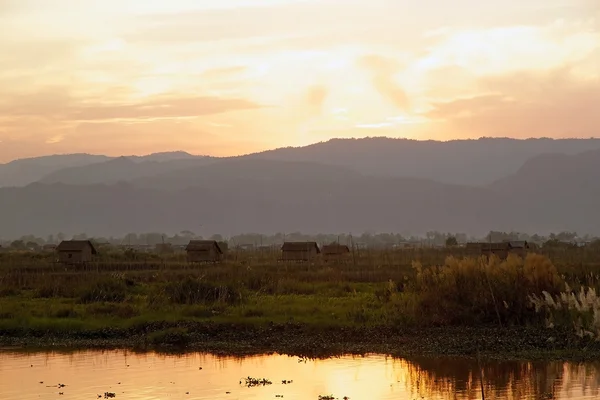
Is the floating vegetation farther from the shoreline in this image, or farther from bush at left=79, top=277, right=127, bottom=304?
bush at left=79, top=277, right=127, bottom=304

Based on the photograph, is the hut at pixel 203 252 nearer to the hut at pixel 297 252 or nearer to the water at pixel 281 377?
the hut at pixel 297 252

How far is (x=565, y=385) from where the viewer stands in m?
17.4

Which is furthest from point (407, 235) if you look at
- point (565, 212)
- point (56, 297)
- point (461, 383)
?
point (461, 383)

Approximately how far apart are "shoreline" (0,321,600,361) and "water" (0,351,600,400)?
3.03ft

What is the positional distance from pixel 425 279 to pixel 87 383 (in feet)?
38.6

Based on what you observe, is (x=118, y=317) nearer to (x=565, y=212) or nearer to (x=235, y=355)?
(x=235, y=355)

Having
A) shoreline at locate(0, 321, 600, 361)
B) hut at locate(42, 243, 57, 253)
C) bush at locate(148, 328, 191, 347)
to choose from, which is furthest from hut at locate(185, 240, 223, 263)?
bush at locate(148, 328, 191, 347)

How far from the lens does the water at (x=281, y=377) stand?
16781 millimetres

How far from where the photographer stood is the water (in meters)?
16.8

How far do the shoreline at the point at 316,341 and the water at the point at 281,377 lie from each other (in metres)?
0.92

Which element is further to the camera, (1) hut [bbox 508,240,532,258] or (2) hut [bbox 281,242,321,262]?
(2) hut [bbox 281,242,321,262]

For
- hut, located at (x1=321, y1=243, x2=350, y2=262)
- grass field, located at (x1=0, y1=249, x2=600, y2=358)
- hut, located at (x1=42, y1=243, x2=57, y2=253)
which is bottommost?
grass field, located at (x1=0, y1=249, x2=600, y2=358)

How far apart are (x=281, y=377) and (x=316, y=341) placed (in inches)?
188

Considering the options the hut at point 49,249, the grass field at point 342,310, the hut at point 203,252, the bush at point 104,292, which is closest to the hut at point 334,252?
the hut at point 203,252
